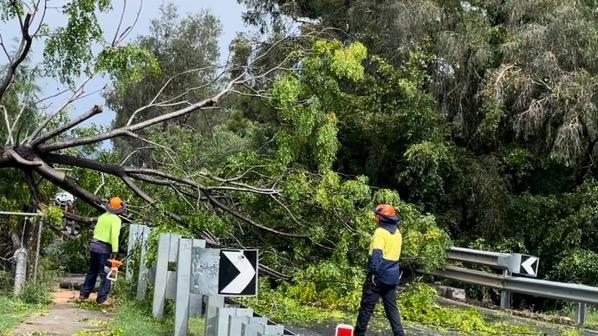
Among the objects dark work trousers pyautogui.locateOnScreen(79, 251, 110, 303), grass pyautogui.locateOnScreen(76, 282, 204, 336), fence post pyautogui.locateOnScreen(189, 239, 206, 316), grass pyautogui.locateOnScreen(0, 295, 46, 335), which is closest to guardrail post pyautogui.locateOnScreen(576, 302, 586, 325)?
grass pyautogui.locateOnScreen(76, 282, 204, 336)

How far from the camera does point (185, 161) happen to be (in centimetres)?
1319

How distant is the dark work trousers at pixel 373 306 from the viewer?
831cm

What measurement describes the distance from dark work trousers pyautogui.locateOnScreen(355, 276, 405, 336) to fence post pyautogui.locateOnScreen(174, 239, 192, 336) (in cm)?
197

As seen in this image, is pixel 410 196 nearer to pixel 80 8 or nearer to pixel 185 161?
pixel 185 161

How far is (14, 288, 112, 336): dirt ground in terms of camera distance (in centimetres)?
819

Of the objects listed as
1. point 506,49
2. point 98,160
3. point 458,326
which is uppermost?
point 506,49

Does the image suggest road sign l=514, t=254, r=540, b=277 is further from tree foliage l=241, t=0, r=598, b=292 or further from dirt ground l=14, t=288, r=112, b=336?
dirt ground l=14, t=288, r=112, b=336

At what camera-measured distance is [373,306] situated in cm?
836

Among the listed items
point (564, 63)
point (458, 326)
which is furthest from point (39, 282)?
point (564, 63)

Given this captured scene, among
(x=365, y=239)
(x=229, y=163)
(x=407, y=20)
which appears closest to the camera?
(x=365, y=239)

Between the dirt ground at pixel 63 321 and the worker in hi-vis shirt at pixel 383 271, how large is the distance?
3.00 m

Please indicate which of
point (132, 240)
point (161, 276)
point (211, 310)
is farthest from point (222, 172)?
point (211, 310)

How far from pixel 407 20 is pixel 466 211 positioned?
4.56m

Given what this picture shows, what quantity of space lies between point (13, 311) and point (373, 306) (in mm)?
4394
